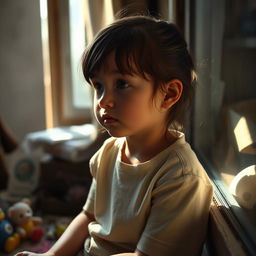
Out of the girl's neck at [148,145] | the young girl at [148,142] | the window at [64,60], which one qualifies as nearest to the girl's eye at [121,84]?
the young girl at [148,142]

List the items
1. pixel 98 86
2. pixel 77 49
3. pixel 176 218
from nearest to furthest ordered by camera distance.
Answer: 1. pixel 176 218
2. pixel 98 86
3. pixel 77 49

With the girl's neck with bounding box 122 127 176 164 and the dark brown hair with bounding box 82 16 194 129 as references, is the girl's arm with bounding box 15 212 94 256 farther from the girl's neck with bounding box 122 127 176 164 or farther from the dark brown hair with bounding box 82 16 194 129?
the dark brown hair with bounding box 82 16 194 129

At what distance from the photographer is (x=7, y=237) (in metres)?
1.38

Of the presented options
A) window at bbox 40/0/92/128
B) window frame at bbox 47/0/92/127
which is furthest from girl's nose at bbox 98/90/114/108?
window frame at bbox 47/0/92/127

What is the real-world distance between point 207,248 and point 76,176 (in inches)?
41.1

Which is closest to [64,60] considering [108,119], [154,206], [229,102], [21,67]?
[21,67]

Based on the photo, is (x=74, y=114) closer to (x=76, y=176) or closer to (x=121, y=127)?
(x=76, y=176)

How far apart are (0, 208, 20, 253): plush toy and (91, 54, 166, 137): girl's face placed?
0.82m

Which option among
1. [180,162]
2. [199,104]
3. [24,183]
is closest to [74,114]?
[24,183]

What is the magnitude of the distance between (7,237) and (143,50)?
0.98 meters

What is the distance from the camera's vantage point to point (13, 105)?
231 centimetres

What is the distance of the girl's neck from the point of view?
822 millimetres

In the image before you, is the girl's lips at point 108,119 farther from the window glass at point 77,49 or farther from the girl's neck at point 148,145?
the window glass at point 77,49

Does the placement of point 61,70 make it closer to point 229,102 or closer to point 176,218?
point 229,102
